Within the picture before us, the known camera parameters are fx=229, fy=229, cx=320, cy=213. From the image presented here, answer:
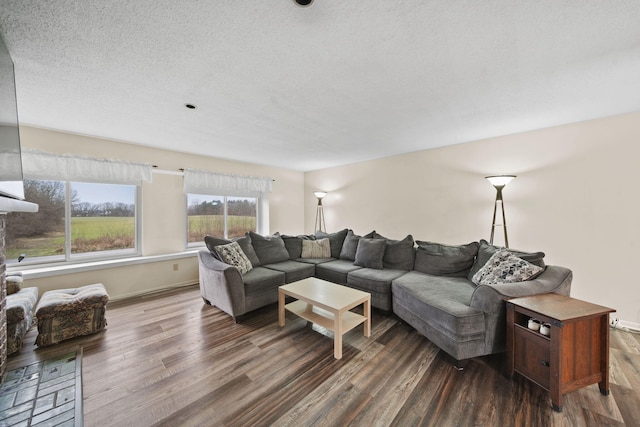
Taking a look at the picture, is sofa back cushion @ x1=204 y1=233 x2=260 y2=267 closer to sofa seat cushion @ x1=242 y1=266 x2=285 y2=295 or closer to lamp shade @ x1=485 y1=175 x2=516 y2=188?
sofa seat cushion @ x1=242 y1=266 x2=285 y2=295

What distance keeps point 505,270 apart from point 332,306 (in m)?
1.72

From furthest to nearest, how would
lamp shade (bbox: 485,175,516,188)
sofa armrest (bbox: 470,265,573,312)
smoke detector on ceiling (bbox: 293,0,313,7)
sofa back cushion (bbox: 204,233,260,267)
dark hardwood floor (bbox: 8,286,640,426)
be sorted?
sofa back cushion (bbox: 204,233,260,267) → lamp shade (bbox: 485,175,516,188) → sofa armrest (bbox: 470,265,573,312) → dark hardwood floor (bbox: 8,286,640,426) → smoke detector on ceiling (bbox: 293,0,313,7)

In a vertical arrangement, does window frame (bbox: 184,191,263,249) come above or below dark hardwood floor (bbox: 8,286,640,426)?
above

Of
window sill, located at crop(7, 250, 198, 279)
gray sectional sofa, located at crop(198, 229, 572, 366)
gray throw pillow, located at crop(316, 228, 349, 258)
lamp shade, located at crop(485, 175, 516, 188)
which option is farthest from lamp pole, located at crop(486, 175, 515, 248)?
window sill, located at crop(7, 250, 198, 279)

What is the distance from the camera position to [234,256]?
3092 mm

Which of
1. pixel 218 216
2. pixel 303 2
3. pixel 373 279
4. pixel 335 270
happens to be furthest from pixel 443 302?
pixel 218 216

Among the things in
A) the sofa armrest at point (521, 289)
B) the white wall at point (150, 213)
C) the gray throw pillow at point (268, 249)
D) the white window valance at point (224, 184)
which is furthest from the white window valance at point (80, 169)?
the sofa armrest at point (521, 289)

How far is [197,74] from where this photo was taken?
176 cm

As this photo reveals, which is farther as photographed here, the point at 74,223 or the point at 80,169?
the point at 74,223

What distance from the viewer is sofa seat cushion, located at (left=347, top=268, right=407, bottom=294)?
9.31 feet

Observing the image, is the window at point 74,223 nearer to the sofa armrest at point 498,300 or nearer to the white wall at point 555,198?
the white wall at point 555,198

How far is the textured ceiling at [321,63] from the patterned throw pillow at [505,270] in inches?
60.0

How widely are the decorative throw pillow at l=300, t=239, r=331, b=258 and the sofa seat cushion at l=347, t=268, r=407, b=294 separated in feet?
3.08

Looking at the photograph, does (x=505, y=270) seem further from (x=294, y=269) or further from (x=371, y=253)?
(x=294, y=269)
